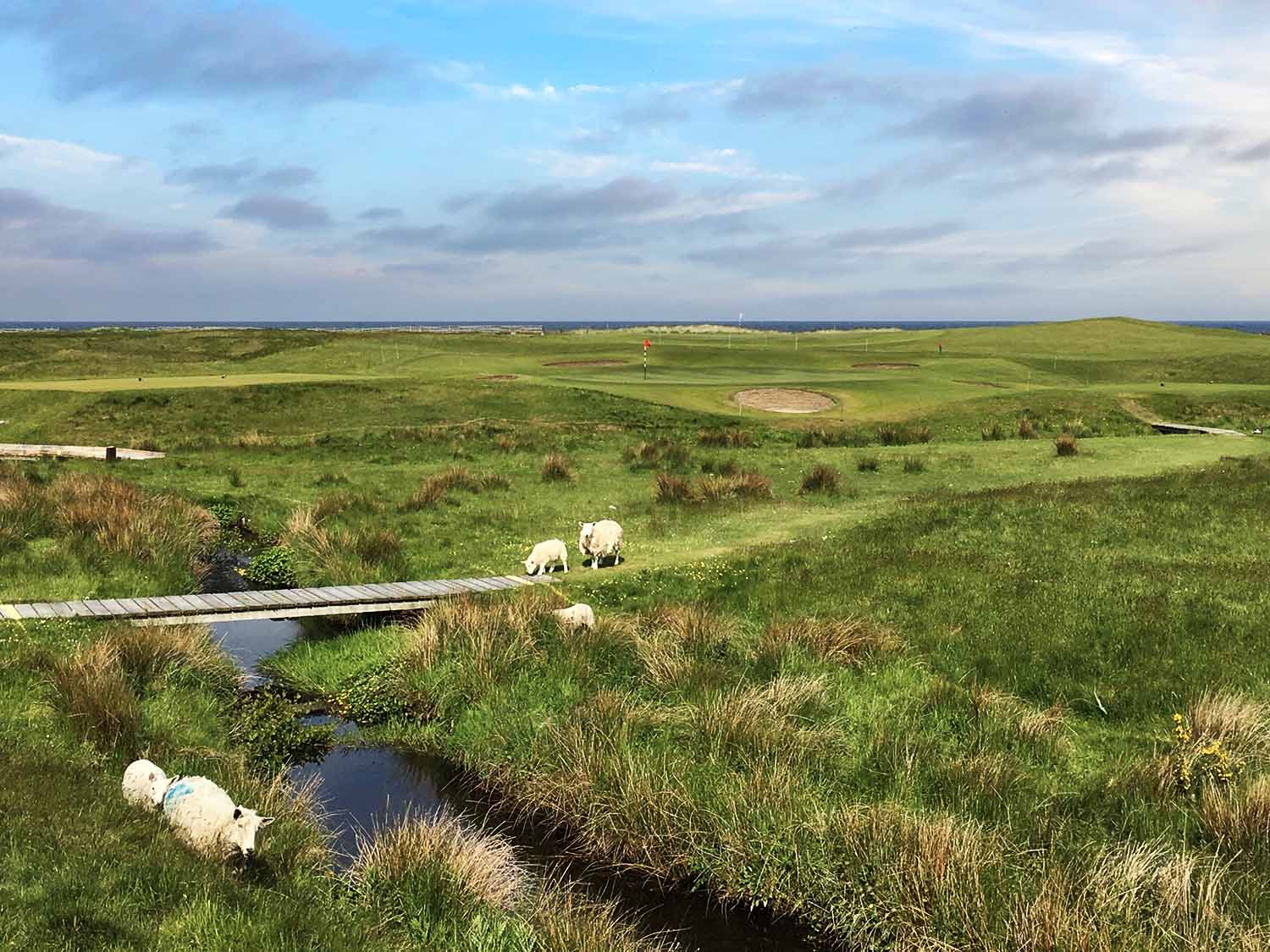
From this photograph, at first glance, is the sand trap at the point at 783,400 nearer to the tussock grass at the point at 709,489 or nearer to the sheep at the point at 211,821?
the tussock grass at the point at 709,489

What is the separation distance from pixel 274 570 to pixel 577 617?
28.0 ft

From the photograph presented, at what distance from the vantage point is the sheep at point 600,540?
18.0 metres

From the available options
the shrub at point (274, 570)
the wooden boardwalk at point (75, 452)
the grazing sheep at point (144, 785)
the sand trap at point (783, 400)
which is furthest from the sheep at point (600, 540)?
the sand trap at point (783, 400)

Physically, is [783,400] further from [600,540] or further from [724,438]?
[600,540]

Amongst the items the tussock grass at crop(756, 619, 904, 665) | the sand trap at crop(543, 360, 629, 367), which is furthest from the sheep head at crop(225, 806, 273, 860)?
the sand trap at crop(543, 360, 629, 367)

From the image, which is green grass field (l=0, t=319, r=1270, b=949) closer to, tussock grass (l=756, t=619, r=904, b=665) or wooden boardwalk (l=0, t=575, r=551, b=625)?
tussock grass (l=756, t=619, r=904, b=665)

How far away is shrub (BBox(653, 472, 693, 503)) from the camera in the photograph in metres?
23.7

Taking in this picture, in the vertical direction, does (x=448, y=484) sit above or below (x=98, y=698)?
above

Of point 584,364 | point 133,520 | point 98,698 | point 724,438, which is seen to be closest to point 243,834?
point 98,698

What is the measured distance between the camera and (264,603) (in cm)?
1480

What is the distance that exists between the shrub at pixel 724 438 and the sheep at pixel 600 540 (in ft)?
55.1

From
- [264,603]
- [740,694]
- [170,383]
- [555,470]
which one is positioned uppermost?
[170,383]

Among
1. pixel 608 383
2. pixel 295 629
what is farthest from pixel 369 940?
pixel 608 383

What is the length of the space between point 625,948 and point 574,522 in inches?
593
